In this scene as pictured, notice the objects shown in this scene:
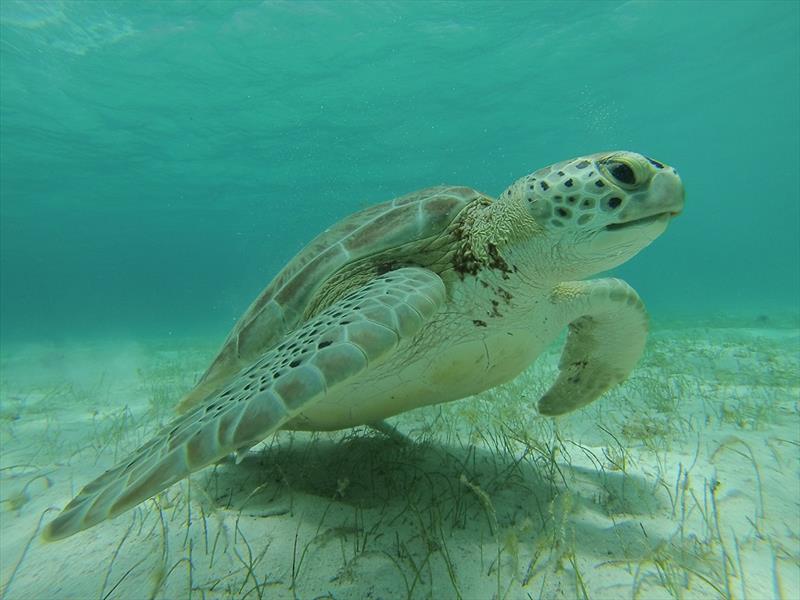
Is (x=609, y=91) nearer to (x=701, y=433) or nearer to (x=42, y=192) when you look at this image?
(x=701, y=433)

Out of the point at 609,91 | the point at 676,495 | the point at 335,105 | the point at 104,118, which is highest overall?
the point at 104,118

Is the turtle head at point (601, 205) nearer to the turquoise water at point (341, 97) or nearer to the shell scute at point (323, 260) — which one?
the shell scute at point (323, 260)

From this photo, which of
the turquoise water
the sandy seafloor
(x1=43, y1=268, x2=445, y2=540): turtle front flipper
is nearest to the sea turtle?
(x1=43, y1=268, x2=445, y2=540): turtle front flipper

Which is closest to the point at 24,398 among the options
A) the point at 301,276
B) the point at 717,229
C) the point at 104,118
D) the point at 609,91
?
the point at 301,276

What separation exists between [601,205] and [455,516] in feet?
5.20

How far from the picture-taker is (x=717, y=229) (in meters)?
114

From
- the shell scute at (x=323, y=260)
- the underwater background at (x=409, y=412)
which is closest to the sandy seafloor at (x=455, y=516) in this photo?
the underwater background at (x=409, y=412)

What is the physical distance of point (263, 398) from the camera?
1.43m

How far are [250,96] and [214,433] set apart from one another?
22307 millimetres

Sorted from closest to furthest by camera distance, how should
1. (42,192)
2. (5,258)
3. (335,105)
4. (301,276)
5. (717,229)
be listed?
(301,276), (335,105), (42,192), (5,258), (717,229)

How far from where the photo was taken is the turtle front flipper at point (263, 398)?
50.9 inches

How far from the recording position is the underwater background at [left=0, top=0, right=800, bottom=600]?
1.54 m

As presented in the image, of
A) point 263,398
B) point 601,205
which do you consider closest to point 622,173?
point 601,205

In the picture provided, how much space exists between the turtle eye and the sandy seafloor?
4.66ft
